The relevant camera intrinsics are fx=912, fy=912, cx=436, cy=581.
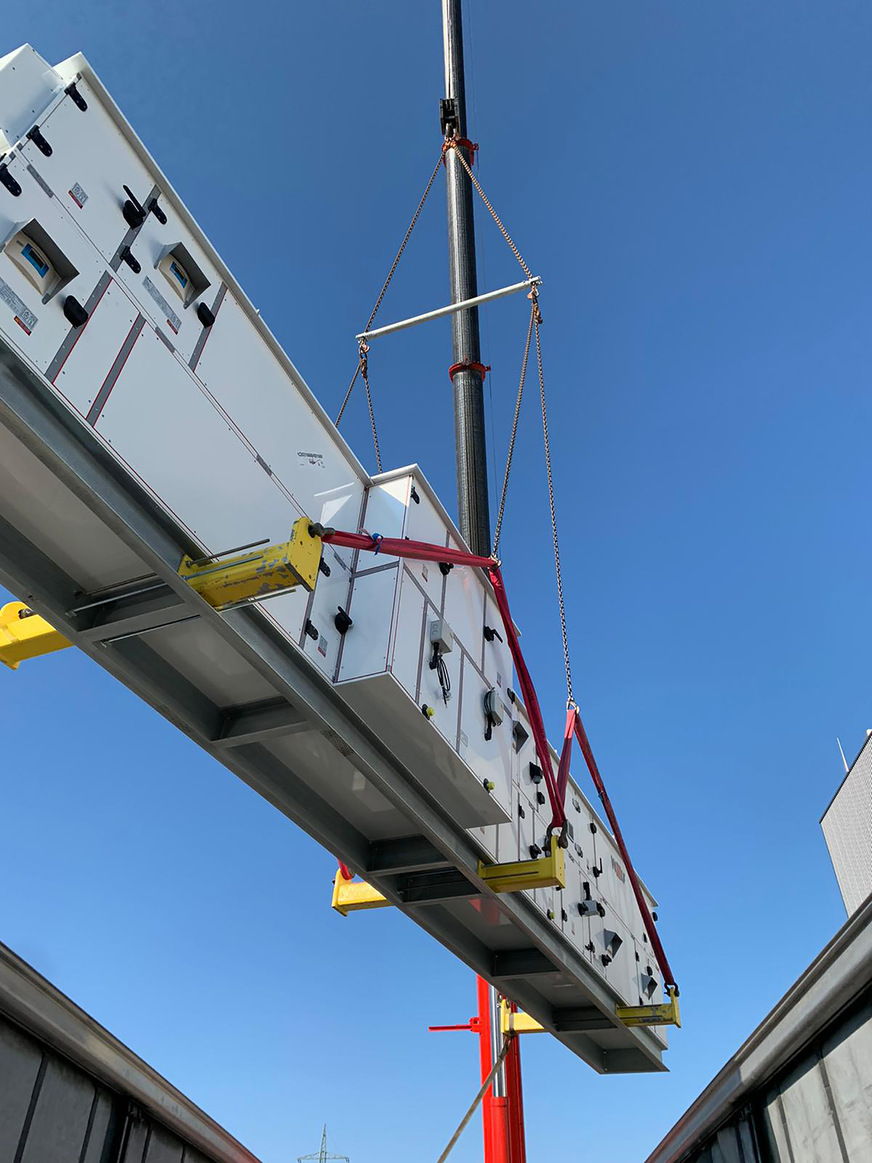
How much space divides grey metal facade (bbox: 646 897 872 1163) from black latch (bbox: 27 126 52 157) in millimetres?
5900

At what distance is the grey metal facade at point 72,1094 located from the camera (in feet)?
14.3

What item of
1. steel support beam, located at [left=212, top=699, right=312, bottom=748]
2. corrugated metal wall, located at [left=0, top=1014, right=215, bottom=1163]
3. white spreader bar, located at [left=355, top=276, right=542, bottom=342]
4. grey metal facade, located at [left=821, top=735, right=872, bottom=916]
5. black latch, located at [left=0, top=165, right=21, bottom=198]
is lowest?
corrugated metal wall, located at [left=0, top=1014, right=215, bottom=1163]

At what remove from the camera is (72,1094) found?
484 centimetres

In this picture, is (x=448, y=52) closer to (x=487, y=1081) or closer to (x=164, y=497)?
(x=164, y=497)

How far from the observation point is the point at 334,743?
7598 millimetres

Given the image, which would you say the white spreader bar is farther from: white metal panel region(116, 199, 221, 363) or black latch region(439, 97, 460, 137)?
white metal panel region(116, 199, 221, 363)

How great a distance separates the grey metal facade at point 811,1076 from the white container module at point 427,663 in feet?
10.4

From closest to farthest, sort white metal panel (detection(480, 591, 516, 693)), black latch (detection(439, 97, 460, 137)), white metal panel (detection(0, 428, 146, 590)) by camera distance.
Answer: white metal panel (detection(0, 428, 146, 590))
white metal panel (detection(480, 591, 516, 693))
black latch (detection(439, 97, 460, 137))

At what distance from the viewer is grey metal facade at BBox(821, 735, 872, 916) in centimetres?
7975

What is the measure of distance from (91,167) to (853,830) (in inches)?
3587

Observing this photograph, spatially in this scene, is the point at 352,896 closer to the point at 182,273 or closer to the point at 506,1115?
the point at 506,1115

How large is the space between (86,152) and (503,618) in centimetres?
602

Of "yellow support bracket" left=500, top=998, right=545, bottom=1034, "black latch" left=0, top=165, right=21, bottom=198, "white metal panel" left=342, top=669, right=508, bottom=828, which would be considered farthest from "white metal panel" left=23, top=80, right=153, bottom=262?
"yellow support bracket" left=500, top=998, right=545, bottom=1034

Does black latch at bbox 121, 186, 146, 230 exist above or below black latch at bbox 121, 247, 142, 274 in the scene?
above
